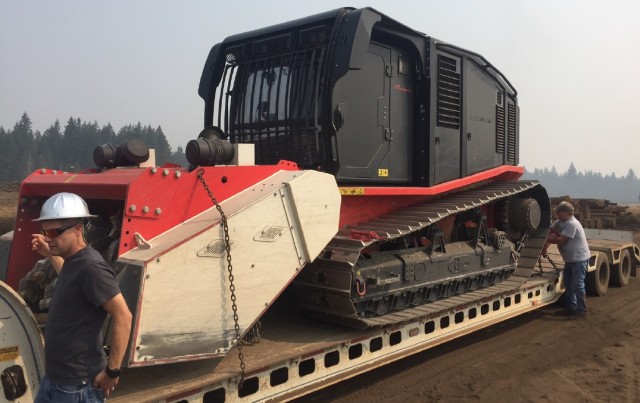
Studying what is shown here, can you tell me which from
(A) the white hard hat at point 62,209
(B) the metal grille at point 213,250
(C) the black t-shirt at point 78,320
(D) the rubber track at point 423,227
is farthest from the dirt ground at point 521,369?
(A) the white hard hat at point 62,209

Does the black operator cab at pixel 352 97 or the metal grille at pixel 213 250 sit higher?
the black operator cab at pixel 352 97

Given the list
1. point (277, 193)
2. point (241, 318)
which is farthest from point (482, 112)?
point (241, 318)

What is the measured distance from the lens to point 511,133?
8.26 m

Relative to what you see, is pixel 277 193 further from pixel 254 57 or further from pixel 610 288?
pixel 610 288

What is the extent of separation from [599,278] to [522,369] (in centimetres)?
470

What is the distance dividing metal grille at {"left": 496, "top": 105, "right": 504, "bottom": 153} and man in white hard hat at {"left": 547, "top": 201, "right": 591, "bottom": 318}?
1301 mm

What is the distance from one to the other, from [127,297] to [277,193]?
131 cm

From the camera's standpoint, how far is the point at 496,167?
7.71m

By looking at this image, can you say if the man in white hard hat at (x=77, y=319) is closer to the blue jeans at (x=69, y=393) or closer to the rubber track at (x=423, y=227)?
the blue jeans at (x=69, y=393)

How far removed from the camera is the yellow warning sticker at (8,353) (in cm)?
323

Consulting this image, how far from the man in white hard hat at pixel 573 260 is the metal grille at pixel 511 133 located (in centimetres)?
98

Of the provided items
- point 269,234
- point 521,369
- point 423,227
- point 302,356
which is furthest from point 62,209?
point 521,369

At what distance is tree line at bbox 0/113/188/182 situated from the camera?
7769cm

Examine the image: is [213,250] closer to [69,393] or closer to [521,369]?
[69,393]
